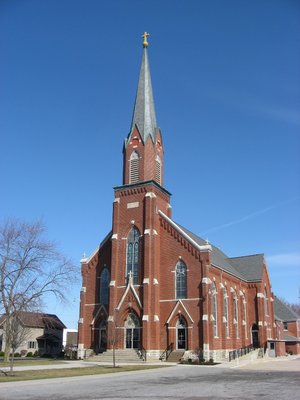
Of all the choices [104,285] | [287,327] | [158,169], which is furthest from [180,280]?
[287,327]

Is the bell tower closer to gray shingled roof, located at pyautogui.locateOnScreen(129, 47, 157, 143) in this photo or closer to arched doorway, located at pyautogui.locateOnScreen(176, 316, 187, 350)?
gray shingled roof, located at pyautogui.locateOnScreen(129, 47, 157, 143)

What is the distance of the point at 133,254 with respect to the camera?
45.3 meters

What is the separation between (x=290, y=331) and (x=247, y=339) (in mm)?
22069

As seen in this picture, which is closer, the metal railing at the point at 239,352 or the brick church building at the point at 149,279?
the brick church building at the point at 149,279

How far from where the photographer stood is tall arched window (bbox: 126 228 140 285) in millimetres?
44344

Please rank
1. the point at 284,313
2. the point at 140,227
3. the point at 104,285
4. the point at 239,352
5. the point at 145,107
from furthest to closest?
the point at 284,313 < the point at 145,107 < the point at 104,285 < the point at 239,352 < the point at 140,227

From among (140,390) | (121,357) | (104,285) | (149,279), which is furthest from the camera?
(104,285)

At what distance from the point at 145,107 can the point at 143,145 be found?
5.18 metres

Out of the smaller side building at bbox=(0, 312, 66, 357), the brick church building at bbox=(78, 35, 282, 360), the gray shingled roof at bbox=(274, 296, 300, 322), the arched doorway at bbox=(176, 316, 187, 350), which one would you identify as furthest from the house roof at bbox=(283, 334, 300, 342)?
the smaller side building at bbox=(0, 312, 66, 357)

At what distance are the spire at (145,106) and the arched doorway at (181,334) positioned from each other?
752 inches

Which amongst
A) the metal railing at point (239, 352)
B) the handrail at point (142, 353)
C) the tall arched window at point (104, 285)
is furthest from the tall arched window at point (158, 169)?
the metal railing at point (239, 352)

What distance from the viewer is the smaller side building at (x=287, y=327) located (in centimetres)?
6606

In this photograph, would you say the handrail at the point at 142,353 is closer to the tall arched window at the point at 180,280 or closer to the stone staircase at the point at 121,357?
the stone staircase at the point at 121,357

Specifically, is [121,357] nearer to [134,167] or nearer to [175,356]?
[175,356]
